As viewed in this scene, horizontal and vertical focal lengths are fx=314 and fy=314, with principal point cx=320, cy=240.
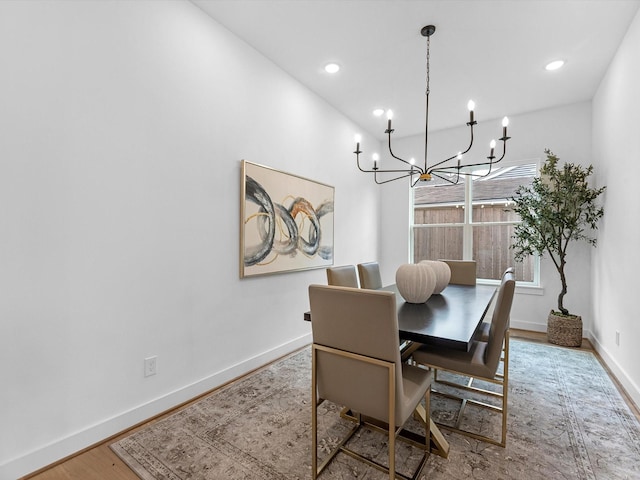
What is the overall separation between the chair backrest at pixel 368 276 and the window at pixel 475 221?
7.46ft

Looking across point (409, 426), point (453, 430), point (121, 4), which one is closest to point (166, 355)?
point (409, 426)

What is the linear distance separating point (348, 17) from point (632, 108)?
2.34m

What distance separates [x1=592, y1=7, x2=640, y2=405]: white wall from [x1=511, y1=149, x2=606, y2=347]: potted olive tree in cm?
20

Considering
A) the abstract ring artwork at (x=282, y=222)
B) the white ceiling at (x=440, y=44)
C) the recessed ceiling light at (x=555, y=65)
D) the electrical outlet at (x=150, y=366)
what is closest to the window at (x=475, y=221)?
the white ceiling at (x=440, y=44)

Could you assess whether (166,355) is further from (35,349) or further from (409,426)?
(409,426)

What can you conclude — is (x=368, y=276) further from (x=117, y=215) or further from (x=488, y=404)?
(x=117, y=215)

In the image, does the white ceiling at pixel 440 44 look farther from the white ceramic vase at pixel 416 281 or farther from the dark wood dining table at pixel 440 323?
the dark wood dining table at pixel 440 323

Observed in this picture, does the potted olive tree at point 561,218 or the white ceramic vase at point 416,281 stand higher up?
the potted olive tree at point 561,218

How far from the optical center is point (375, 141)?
17.0 feet

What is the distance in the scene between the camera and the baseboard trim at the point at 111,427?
1520mm

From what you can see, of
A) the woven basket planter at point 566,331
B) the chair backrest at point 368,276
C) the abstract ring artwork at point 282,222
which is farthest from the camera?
the woven basket planter at point 566,331

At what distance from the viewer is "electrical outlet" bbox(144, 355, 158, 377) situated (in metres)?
2.01

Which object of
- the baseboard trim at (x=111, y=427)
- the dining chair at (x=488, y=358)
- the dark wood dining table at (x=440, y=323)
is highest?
the dark wood dining table at (x=440, y=323)

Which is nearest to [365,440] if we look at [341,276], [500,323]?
[500,323]
